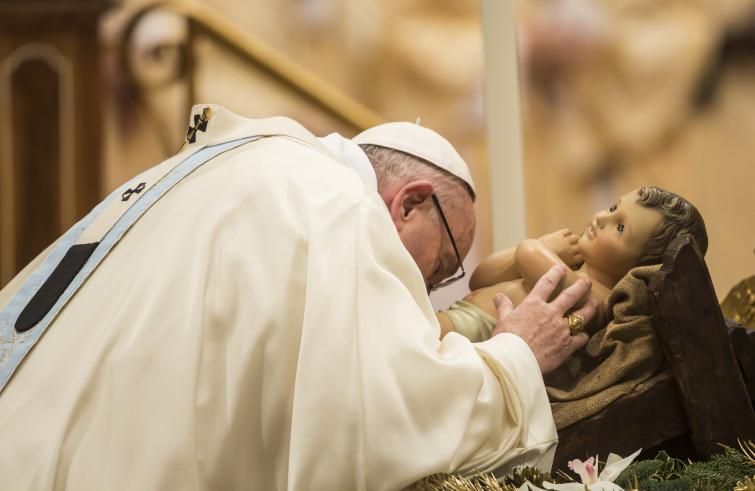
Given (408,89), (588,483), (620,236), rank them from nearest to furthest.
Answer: (588,483) → (620,236) → (408,89)

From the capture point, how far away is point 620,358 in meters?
2.76

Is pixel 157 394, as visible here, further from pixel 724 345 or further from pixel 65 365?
pixel 724 345

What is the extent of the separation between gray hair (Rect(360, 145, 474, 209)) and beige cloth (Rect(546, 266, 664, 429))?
58cm

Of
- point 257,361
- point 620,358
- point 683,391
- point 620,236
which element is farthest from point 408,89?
point 257,361

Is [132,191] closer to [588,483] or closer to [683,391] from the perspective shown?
[588,483]

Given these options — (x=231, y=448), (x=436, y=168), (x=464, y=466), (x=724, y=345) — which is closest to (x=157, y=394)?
(x=231, y=448)

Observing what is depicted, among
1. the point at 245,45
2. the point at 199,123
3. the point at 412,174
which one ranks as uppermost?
the point at 245,45

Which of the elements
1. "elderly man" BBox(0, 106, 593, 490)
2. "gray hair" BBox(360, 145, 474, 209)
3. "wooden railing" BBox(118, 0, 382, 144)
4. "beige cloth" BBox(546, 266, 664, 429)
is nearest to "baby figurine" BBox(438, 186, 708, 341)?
"beige cloth" BBox(546, 266, 664, 429)

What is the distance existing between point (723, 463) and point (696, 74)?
3366mm

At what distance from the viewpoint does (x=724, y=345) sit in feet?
8.83

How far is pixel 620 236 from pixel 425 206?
0.58m

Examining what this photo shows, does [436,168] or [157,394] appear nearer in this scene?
[157,394]

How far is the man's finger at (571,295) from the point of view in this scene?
280 centimetres

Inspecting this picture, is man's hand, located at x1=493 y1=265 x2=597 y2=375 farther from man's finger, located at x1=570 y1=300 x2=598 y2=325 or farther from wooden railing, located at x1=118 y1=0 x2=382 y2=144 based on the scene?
wooden railing, located at x1=118 y1=0 x2=382 y2=144
